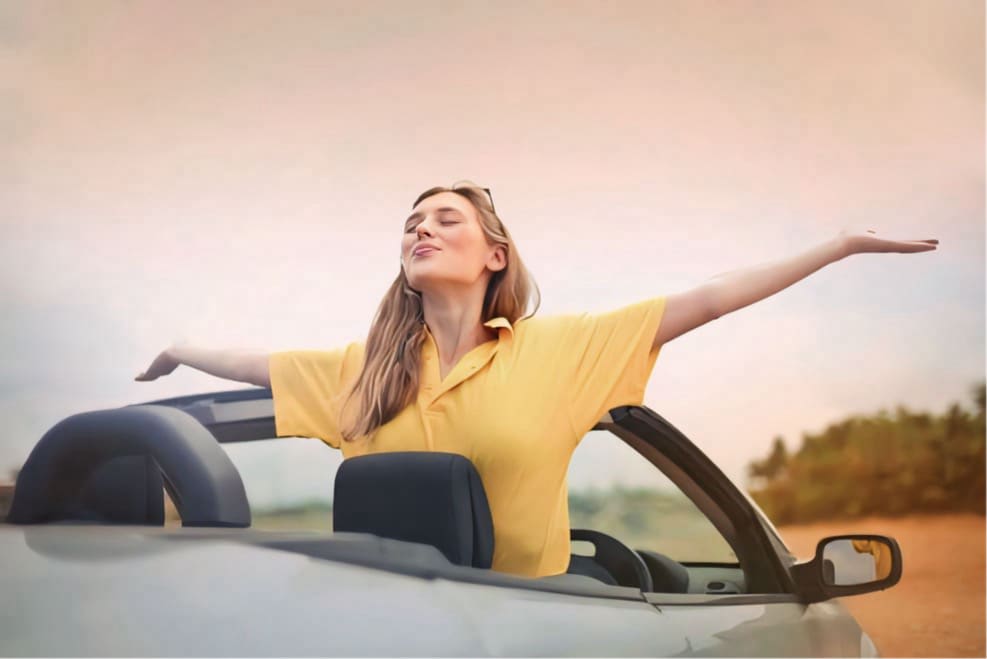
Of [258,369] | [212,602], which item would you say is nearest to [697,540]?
[258,369]

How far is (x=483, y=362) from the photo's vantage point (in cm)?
229

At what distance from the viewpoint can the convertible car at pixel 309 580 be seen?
999mm

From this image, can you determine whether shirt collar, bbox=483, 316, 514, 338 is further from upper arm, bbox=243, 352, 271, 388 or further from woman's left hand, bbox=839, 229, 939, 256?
woman's left hand, bbox=839, 229, 939, 256

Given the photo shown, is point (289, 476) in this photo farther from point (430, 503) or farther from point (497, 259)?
point (430, 503)

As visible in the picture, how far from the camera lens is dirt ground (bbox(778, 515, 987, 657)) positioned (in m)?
2.33

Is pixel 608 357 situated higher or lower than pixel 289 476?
higher

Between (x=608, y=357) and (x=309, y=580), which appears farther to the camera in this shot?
(x=608, y=357)

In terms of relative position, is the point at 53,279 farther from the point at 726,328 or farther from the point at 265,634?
the point at 265,634

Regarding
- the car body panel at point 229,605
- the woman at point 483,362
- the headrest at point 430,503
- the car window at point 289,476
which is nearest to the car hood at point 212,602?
the car body panel at point 229,605

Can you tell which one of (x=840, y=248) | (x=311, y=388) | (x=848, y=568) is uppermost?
(x=840, y=248)

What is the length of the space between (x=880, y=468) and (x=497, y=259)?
3.04 ft

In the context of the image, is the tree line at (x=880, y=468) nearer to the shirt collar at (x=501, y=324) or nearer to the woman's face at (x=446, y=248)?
the shirt collar at (x=501, y=324)

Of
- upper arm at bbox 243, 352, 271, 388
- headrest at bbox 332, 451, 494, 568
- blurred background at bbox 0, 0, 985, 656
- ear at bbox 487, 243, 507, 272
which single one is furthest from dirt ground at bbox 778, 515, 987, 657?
upper arm at bbox 243, 352, 271, 388

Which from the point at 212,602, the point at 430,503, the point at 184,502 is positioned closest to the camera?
the point at 212,602
